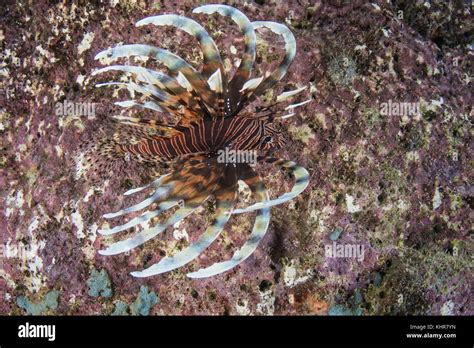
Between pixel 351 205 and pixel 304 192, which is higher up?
pixel 304 192

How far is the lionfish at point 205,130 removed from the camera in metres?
3.04

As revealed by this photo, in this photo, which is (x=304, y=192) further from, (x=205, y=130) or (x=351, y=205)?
(x=205, y=130)

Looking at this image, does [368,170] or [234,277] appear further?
[368,170]

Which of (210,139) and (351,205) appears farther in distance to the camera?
(351,205)

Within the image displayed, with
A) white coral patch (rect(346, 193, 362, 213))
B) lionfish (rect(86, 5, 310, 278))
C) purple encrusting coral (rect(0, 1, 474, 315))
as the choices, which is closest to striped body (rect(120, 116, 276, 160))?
lionfish (rect(86, 5, 310, 278))

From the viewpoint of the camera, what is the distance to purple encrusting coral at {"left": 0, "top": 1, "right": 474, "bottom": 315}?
347 centimetres

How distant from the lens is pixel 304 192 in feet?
11.8

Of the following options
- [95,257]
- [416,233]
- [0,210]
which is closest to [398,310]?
[416,233]

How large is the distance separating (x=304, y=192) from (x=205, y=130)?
1.14 metres

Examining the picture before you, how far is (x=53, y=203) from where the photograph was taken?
375cm

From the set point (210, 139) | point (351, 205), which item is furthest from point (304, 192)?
point (210, 139)

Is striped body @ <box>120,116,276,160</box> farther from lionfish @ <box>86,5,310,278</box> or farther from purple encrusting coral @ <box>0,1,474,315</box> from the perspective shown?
purple encrusting coral @ <box>0,1,474,315</box>
